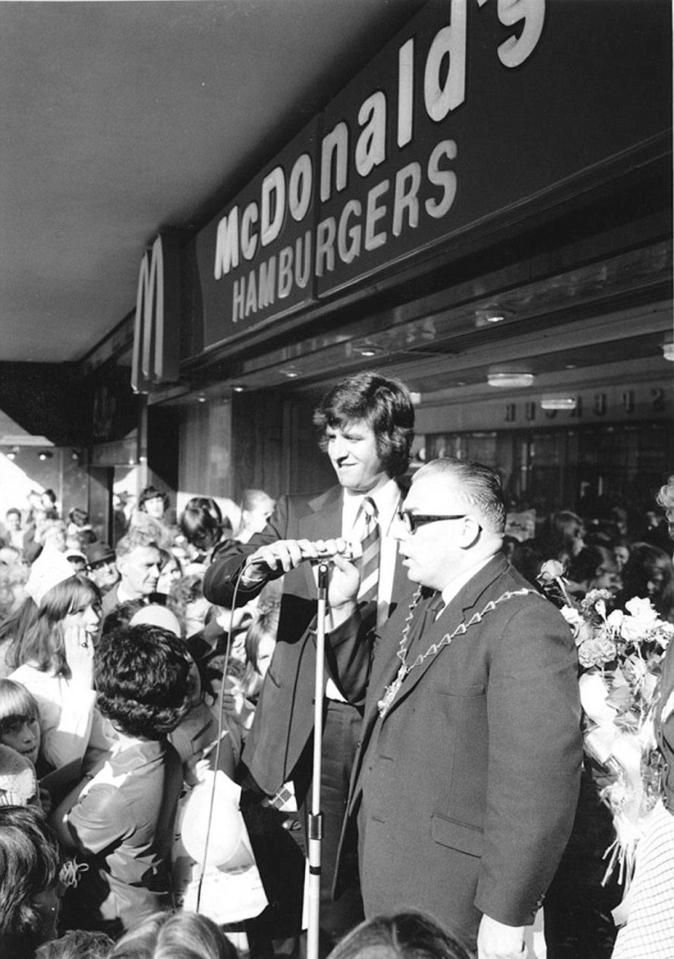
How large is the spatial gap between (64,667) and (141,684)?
920 millimetres

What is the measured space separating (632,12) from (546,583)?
4.30ft

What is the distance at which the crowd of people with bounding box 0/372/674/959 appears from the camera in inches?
66.2

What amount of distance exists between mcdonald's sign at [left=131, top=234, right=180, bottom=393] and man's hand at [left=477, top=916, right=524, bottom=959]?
12.8 ft

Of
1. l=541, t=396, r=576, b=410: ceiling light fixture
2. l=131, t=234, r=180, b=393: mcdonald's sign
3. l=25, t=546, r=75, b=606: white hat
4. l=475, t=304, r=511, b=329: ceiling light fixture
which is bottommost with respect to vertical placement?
l=25, t=546, r=75, b=606: white hat

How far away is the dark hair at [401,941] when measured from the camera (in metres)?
1.19

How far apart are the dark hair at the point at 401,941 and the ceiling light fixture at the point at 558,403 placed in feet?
13.3

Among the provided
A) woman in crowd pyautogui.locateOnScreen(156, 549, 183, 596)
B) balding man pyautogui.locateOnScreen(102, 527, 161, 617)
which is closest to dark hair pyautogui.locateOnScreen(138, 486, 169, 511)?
woman in crowd pyautogui.locateOnScreen(156, 549, 183, 596)

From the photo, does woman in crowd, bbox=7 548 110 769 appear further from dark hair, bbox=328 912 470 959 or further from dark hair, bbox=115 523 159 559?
dark hair, bbox=328 912 470 959

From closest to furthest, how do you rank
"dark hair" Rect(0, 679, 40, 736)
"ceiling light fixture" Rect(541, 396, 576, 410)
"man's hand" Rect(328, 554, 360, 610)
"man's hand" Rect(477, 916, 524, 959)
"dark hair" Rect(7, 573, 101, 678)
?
"man's hand" Rect(477, 916, 524, 959), "man's hand" Rect(328, 554, 360, 610), "dark hair" Rect(0, 679, 40, 736), "dark hair" Rect(7, 573, 101, 678), "ceiling light fixture" Rect(541, 396, 576, 410)

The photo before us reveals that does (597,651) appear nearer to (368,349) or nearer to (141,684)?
(141,684)

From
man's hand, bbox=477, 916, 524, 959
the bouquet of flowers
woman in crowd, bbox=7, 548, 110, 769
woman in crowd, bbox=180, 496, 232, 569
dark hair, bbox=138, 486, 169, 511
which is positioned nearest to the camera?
man's hand, bbox=477, 916, 524, 959

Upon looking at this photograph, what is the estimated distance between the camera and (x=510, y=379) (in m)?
4.85

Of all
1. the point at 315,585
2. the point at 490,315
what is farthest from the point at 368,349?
the point at 315,585

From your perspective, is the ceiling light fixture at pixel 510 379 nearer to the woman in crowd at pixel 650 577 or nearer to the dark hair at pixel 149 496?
the woman in crowd at pixel 650 577
